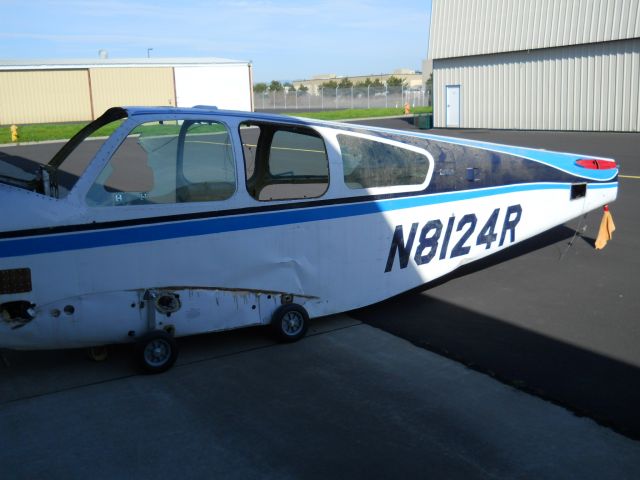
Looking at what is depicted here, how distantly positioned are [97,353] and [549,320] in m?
3.93

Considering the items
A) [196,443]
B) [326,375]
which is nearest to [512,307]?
[326,375]

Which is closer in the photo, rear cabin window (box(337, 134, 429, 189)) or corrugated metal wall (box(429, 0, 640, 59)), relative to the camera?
rear cabin window (box(337, 134, 429, 189))

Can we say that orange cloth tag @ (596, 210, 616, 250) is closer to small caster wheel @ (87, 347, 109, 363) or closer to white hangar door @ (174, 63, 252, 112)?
small caster wheel @ (87, 347, 109, 363)

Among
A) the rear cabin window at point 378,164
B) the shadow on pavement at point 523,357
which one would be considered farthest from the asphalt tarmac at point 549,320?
the rear cabin window at point 378,164

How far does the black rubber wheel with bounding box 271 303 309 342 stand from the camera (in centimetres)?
570

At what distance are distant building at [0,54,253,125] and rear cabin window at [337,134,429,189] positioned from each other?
51650mm

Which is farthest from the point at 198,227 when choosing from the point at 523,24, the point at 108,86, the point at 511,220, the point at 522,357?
the point at 108,86

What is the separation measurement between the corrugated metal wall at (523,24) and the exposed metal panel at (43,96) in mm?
33562

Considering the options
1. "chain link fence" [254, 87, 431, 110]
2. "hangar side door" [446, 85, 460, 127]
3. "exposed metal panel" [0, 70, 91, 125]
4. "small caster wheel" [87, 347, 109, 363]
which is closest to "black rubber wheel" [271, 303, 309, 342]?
"small caster wheel" [87, 347, 109, 363]

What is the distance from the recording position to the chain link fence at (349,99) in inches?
2928

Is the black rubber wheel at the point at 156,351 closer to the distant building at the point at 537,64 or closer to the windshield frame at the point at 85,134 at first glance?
the windshield frame at the point at 85,134

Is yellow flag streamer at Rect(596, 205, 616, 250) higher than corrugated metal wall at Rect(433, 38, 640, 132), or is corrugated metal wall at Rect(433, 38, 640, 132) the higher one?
corrugated metal wall at Rect(433, 38, 640, 132)

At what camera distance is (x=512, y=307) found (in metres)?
6.71

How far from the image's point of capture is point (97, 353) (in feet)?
18.0
